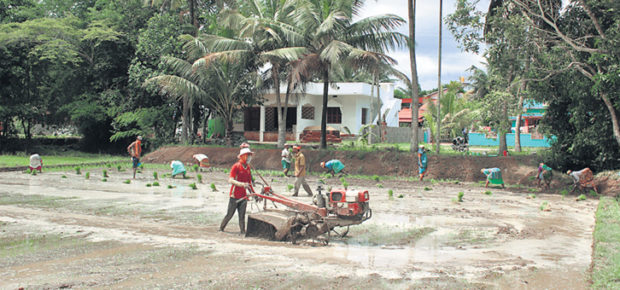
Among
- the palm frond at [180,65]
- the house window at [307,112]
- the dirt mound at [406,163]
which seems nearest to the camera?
the dirt mound at [406,163]

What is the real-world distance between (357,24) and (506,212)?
13287 mm

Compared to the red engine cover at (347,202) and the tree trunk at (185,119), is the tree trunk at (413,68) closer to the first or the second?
the tree trunk at (185,119)

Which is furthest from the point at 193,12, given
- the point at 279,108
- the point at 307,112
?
the point at 307,112

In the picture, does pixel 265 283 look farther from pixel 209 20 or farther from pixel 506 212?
pixel 209 20

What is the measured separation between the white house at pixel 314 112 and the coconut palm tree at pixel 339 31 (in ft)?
35.9

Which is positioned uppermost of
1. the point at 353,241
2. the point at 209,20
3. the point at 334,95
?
the point at 209,20

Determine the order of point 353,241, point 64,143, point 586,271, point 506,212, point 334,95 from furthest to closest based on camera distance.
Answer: point 64,143 < point 334,95 < point 506,212 < point 353,241 < point 586,271

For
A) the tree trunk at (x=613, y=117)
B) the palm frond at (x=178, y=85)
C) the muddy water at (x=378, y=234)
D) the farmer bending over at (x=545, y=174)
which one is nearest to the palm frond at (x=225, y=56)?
the palm frond at (x=178, y=85)

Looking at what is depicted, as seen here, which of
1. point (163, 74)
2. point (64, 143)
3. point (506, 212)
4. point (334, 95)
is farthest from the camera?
point (64, 143)

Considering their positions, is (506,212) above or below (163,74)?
below

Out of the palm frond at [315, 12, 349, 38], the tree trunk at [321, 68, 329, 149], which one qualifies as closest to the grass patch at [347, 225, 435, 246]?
the palm frond at [315, 12, 349, 38]

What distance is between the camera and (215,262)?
23.9ft

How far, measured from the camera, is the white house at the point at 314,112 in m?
37.0

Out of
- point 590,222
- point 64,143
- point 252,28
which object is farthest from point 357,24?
point 64,143
